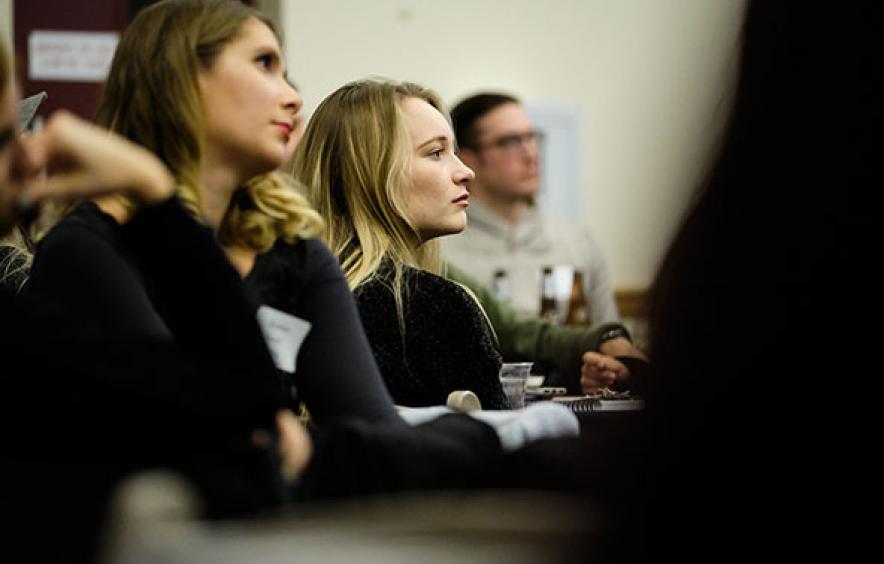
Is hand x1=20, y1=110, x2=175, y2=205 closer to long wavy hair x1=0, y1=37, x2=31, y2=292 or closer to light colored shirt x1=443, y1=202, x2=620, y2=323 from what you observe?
long wavy hair x1=0, y1=37, x2=31, y2=292

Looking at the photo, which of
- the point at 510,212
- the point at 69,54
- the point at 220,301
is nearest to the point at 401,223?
the point at 220,301

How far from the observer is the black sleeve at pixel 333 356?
1645mm

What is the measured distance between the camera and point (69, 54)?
18.6 feet

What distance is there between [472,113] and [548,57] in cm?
133

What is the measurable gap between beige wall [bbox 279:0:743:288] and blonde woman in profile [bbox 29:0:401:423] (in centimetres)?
382

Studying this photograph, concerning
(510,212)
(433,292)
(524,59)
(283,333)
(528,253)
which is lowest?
(528,253)

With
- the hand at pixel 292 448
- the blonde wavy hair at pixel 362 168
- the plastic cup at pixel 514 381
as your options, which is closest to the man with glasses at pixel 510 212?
the blonde wavy hair at pixel 362 168

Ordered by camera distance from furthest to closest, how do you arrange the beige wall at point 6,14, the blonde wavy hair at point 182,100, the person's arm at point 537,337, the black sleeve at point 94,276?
the beige wall at point 6,14 < the person's arm at point 537,337 < the blonde wavy hair at point 182,100 < the black sleeve at point 94,276

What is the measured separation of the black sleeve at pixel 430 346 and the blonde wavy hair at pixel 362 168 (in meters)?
0.19

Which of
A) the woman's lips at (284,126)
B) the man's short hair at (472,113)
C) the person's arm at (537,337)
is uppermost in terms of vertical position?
the woman's lips at (284,126)

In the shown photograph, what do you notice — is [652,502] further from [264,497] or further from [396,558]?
[264,497]

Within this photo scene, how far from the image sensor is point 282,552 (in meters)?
0.77

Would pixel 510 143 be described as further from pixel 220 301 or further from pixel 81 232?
pixel 220 301

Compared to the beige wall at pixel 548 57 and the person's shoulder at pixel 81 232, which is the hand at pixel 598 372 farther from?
the beige wall at pixel 548 57
